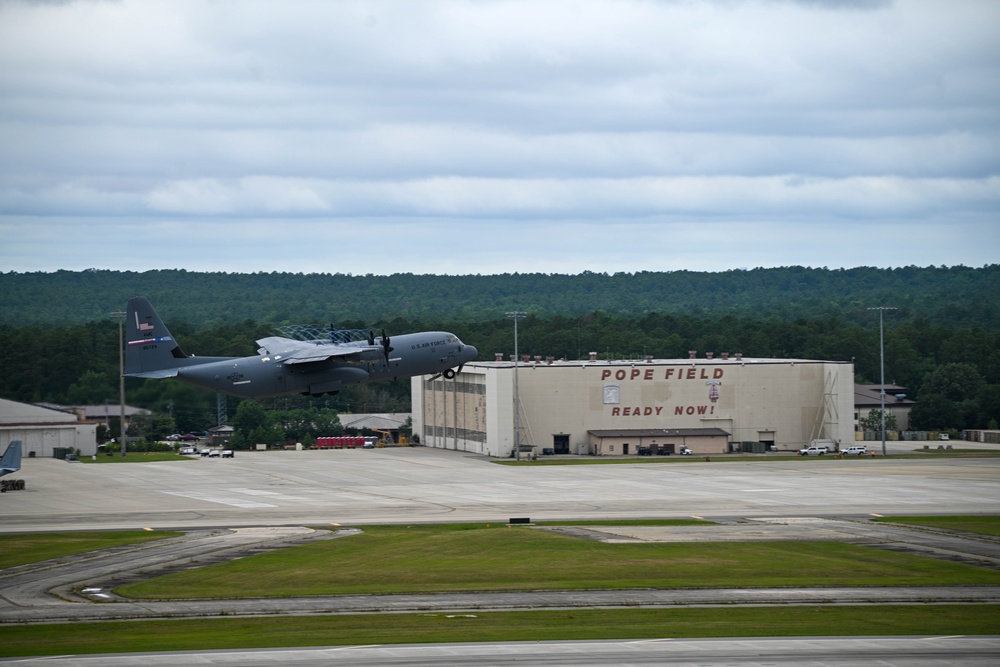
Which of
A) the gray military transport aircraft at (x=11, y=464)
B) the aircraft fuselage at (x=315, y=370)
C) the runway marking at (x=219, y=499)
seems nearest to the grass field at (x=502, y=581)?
the aircraft fuselage at (x=315, y=370)

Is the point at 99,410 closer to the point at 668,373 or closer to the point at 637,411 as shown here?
the point at 637,411

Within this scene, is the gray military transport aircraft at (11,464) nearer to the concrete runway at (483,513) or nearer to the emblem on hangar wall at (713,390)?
the concrete runway at (483,513)

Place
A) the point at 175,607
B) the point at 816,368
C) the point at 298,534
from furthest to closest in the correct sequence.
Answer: the point at 816,368
the point at 298,534
the point at 175,607

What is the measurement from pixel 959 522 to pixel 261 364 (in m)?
49.5

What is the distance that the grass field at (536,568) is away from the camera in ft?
206

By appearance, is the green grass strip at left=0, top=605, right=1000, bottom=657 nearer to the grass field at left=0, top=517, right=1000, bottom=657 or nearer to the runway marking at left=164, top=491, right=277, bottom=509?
the grass field at left=0, top=517, right=1000, bottom=657

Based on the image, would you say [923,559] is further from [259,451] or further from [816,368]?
[259,451]

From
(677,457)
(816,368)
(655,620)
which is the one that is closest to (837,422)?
(816,368)

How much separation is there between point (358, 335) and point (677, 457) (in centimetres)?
8191

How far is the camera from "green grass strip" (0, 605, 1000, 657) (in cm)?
4922

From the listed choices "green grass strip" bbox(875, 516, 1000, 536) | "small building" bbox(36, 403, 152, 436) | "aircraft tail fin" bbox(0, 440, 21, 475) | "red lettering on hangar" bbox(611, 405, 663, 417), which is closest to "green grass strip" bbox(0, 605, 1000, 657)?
"small building" bbox(36, 403, 152, 436)

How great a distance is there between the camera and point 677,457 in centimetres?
15400

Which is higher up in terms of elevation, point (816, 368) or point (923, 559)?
point (816, 368)

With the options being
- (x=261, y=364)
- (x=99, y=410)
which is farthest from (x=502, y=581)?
(x=99, y=410)
